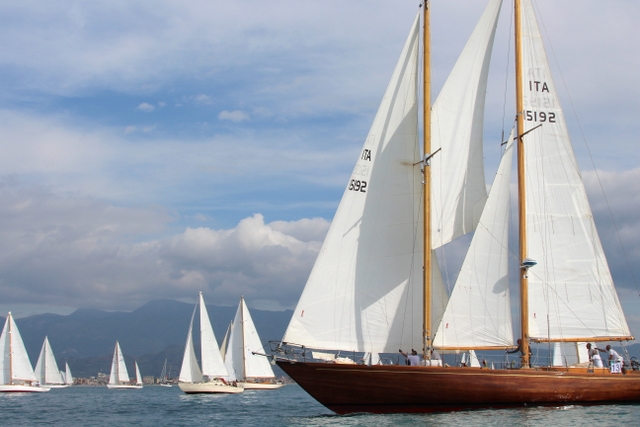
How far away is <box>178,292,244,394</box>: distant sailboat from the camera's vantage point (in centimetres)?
7519

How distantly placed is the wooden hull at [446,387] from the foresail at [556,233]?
245cm

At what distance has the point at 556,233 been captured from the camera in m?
31.7

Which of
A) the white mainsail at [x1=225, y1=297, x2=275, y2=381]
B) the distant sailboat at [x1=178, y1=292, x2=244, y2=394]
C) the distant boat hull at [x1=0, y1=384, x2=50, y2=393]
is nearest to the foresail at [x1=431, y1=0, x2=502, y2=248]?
the distant sailboat at [x1=178, y1=292, x2=244, y2=394]

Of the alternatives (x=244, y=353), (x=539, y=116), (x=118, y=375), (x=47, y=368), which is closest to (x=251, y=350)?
(x=244, y=353)

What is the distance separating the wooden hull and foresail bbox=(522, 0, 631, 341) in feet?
8.05

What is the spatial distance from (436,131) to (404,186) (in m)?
2.89

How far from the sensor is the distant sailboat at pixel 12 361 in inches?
3199

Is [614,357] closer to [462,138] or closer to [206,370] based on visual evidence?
[462,138]

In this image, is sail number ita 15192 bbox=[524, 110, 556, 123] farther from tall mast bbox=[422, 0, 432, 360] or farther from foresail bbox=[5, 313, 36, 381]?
foresail bbox=[5, 313, 36, 381]

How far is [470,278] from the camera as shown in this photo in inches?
1192

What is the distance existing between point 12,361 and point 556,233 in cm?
6884

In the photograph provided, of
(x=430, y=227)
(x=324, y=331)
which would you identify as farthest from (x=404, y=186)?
(x=324, y=331)

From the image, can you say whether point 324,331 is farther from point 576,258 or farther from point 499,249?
point 576,258

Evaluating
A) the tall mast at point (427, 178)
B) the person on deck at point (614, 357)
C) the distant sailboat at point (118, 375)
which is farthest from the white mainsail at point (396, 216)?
the distant sailboat at point (118, 375)
